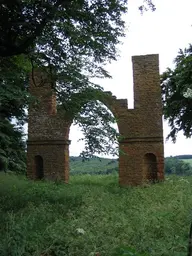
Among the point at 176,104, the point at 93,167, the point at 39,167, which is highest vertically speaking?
the point at 176,104

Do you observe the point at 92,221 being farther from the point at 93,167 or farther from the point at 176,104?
the point at 93,167

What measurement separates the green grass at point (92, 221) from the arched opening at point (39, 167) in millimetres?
3406

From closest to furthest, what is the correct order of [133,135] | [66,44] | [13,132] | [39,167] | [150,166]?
1. [66,44]
2. [133,135]
3. [150,166]
4. [39,167]
5. [13,132]

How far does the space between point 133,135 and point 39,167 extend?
481cm

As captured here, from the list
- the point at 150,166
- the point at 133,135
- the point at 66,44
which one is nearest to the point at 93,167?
the point at 150,166

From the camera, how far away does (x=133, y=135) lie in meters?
14.4

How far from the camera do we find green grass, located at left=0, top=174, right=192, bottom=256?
18.2ft

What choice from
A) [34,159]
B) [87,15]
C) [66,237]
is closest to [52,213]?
[66,237]

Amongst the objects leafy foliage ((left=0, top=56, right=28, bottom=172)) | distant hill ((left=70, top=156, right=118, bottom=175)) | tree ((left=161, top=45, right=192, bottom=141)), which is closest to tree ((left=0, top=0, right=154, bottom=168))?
leafy foliage ((left=0, top=56, right=28, bottom=172))

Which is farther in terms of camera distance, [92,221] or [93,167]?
[93,167]

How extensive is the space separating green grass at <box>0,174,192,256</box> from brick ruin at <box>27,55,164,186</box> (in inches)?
71.6

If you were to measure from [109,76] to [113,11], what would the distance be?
193 cm

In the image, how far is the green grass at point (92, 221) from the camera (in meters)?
5.55

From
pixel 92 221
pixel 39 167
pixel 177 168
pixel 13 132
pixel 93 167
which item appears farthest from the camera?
pixel 93 167
